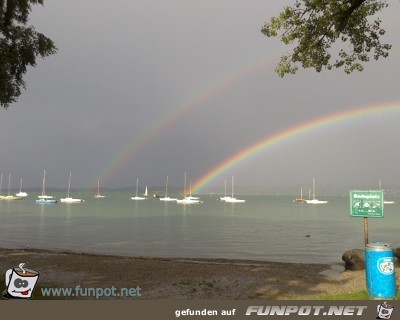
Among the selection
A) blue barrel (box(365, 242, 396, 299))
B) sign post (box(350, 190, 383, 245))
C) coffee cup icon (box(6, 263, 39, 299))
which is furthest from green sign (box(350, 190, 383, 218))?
coffee cup icon (box(6, 263, 39, 299))

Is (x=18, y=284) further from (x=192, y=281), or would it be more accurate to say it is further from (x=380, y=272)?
(x=380, y=272)

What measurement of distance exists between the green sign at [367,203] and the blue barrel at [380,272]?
2167 mm

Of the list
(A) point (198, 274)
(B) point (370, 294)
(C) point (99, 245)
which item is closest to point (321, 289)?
(B) point (370, 294)

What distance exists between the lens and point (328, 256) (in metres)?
30.7

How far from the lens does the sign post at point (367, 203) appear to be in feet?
39.1

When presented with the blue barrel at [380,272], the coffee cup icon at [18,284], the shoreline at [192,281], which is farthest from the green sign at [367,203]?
the coffee cup icon at [18,284]

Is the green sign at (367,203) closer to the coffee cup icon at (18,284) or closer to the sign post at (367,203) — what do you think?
the sign post at (367,203)

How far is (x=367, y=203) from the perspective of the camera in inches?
476

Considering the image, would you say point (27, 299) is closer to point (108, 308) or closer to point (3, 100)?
point (108, 308)

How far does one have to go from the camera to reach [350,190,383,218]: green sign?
11.9 m

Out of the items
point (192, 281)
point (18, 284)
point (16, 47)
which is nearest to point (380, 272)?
point (192, 281)

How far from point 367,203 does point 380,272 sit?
118 inches

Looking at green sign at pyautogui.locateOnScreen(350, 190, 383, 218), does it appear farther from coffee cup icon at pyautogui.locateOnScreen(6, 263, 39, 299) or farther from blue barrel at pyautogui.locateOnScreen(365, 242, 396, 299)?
coffee cup icon at pyautogui.locateOnScreen(6, 263, 39, 299)

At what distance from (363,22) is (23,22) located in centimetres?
1512
